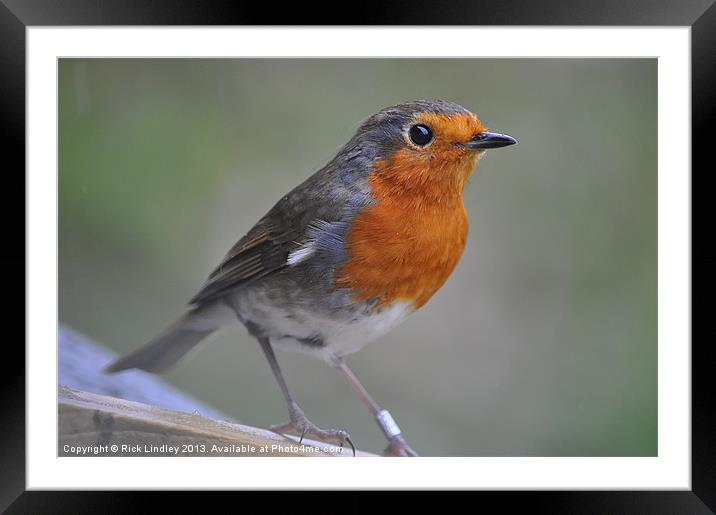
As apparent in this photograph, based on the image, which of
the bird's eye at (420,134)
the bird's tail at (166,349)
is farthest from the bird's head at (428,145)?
the bird's tail at (166,349)

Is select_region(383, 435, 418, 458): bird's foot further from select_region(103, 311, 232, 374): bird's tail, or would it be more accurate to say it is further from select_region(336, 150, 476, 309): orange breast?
select_region(103, 311, 232, 374): bird's tail

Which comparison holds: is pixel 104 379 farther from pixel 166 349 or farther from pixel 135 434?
pixel 135 434

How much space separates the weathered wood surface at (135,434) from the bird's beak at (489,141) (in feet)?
4.58

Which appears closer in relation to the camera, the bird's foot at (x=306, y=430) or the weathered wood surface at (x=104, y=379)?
the bird's foot at (x=306, y=430)

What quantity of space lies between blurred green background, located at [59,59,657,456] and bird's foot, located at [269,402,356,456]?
352 mm

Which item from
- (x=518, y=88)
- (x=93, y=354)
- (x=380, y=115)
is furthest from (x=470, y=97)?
(x=93, y=354)

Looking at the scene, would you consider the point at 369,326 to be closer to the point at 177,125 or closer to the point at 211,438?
the point at 211,438

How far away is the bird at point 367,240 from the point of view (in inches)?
120

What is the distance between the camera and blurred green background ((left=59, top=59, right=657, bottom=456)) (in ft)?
11.5

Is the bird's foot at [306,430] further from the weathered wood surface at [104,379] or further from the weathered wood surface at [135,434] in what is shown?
the weathered wood surface at [104,379]

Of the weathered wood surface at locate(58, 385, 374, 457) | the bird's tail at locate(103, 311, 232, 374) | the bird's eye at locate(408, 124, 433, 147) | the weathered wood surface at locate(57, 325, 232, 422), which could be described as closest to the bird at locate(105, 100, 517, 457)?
the bird's eye at locate(408, 124, 433, 147)

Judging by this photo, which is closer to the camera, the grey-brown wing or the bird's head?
the bird's head

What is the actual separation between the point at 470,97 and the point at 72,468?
7.51ft

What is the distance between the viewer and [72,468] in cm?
317
